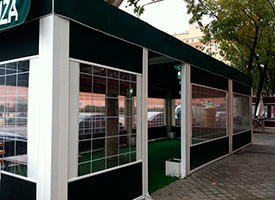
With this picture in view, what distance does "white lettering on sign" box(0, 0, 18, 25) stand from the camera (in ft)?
9.73

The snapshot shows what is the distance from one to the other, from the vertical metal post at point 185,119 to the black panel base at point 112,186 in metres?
1.78

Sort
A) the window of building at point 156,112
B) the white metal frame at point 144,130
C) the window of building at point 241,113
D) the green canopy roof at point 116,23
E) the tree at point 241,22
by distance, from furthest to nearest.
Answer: the tree at point 241,22 → the window of building at point 156,112 → the window of building at point 241,113 → the white metal frame at point 144,130 → the green canopy roof at point 116,23

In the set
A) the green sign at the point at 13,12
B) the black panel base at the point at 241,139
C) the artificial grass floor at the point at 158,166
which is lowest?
the artificial grass floor at the point at 158,166

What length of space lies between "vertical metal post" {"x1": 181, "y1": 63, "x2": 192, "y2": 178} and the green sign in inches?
150

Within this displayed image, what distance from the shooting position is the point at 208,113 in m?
7.02

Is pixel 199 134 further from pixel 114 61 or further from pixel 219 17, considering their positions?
pixel 219 17

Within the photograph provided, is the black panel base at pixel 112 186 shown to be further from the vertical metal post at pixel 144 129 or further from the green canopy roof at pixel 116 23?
the green canopy roof at pixel 116 23

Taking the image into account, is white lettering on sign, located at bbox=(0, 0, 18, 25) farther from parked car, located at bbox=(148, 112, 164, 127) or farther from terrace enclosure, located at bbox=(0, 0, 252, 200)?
parked car, located at bbox=(148, 112, 164, 127)

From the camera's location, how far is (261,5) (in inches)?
521

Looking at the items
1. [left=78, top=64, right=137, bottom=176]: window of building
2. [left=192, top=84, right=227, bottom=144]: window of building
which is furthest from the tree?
[left=78, top=64, right=137, bottom=176]: window of building

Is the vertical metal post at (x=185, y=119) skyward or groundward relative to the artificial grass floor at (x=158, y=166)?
skyward

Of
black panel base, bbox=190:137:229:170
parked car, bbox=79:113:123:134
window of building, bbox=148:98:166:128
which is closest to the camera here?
parked car, bbox=79:113:123:134

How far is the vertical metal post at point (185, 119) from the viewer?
565 centimetres

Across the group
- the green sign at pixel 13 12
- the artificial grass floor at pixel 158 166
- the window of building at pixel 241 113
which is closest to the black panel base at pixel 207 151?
the artificial grass floor at pixel 158 166
